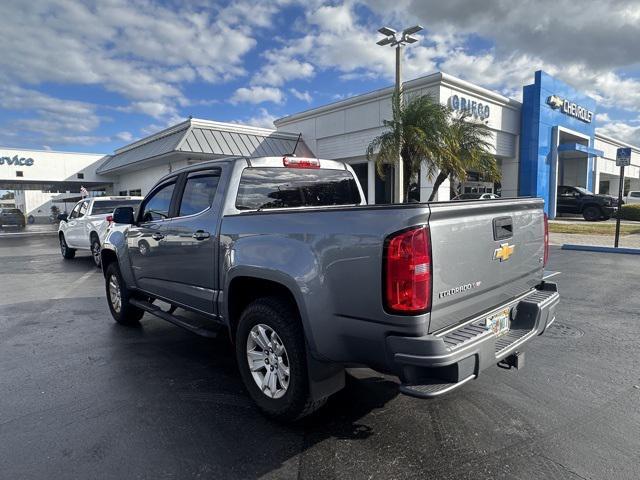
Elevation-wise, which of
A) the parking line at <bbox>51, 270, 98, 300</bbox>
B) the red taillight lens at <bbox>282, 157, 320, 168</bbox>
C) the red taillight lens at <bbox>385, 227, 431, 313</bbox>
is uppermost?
the red taillight lens at <bbox>282, 157, 320, 168</bbox>

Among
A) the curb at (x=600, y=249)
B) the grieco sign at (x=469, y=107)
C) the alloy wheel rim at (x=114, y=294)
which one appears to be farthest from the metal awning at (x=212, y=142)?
the alloy wheel rim at (x=114, y=294)

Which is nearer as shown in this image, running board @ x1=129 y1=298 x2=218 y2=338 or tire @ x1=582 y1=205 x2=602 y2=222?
running board @ x1=129 y1=298 x2=218 y2=338

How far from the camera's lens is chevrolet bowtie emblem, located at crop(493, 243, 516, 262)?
3023mm

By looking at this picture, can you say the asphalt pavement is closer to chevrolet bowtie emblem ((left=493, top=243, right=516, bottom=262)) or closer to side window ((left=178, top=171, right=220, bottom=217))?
chevrolet bowtie emblem ((left=493, top=243, right=516, bottom=262))

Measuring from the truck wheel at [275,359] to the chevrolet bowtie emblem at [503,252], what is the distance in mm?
1413

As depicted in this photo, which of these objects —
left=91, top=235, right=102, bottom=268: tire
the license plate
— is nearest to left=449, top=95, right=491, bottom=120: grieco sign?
left=91, top=235, right=102, bottom=268: tire

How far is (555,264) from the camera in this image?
34.0 ft

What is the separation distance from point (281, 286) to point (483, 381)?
6.69ft

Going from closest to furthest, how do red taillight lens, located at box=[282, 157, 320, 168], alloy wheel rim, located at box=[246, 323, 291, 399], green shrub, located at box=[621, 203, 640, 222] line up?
alloy wheel rim, located at box=[246, 323, 291, 399]
red taillight lens, located at box=[282, 157, 320, 168]
green shrub, located at box=[621, 203, 640, 222]

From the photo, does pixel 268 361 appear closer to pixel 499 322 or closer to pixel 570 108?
pixel 499 322

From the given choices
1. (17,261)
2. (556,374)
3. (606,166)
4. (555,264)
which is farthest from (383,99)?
(606,166)

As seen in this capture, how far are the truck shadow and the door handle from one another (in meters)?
1.28

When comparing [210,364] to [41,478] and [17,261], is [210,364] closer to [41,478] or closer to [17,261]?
[41,478]

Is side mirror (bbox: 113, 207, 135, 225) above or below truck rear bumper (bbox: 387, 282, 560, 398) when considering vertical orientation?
above
